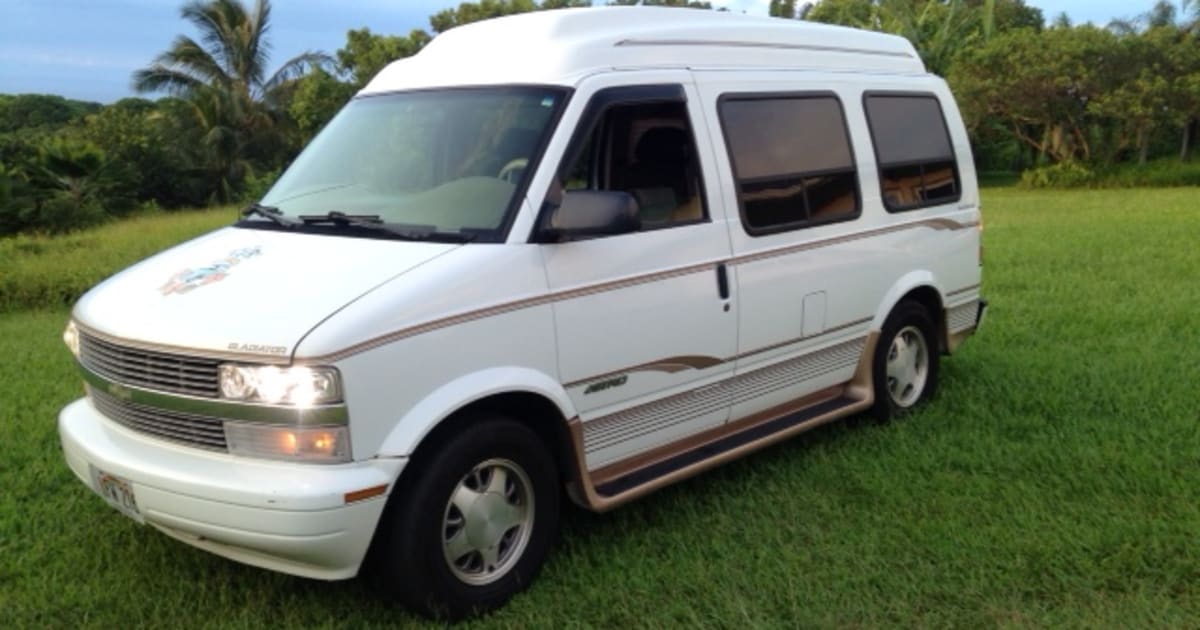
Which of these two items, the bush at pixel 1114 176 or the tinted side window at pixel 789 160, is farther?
the bush at pixel 1114 176

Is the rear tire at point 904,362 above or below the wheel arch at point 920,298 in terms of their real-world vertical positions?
below

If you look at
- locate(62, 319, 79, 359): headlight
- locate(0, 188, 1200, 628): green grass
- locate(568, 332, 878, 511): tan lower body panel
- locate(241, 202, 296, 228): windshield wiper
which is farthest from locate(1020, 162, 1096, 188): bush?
locate(62, 319, 79, 359): headlight

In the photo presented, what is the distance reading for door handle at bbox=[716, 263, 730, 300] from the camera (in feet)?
15.0

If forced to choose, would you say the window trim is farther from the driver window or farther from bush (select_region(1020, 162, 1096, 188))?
bush (select_region(1020, 162, 1096, 188))

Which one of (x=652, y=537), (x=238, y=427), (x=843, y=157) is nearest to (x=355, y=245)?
(x=238, y=427)

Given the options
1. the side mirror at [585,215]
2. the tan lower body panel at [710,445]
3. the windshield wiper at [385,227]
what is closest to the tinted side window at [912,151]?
the tan lower body panel at [710,445]

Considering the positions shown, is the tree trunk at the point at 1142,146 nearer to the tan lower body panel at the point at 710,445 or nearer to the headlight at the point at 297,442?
the tan lower body panel at the point at 710,445

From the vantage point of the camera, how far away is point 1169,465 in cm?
506

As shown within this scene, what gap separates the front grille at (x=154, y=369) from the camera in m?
3.42

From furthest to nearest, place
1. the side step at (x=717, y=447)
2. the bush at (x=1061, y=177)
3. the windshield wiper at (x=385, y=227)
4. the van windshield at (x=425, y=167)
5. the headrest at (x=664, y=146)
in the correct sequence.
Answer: the bush at (x=1061, y=177)
the headrest at (x=664, y=146)
the side step at (x=717, y=447)
the van windshield at (x=425, y=167)
the windshield wiper at (x=385, y=227)

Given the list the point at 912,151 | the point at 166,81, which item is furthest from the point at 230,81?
the point at 912,151

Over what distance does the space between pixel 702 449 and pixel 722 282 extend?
0.80 m

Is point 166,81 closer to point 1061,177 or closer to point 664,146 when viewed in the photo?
point 1061,177

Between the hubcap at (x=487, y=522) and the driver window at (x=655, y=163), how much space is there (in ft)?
4.42
